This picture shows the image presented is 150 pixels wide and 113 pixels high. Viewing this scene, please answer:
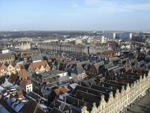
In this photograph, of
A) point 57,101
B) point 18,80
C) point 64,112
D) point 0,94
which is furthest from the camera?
point 18,80

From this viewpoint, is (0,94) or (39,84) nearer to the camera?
(0,94)

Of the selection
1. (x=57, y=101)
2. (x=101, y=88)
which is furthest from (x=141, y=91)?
(x=57, y=101)

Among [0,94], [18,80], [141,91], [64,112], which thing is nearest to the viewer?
[64,112]

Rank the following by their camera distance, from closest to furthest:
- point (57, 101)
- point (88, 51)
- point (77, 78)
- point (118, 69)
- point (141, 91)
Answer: point (57, 101)
point (141, 91)
point (77, 78)
point (118, 69)
point (88, 51)

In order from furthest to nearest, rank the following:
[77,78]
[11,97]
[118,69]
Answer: [118,69] < [77,78] < [11,97]

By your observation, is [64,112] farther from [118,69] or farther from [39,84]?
[118,69]

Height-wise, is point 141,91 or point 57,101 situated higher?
point 57,101

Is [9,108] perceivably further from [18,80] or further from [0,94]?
[18,80]

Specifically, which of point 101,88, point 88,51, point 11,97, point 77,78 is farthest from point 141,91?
point 88,51

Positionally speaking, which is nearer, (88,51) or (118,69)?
(118,69)
